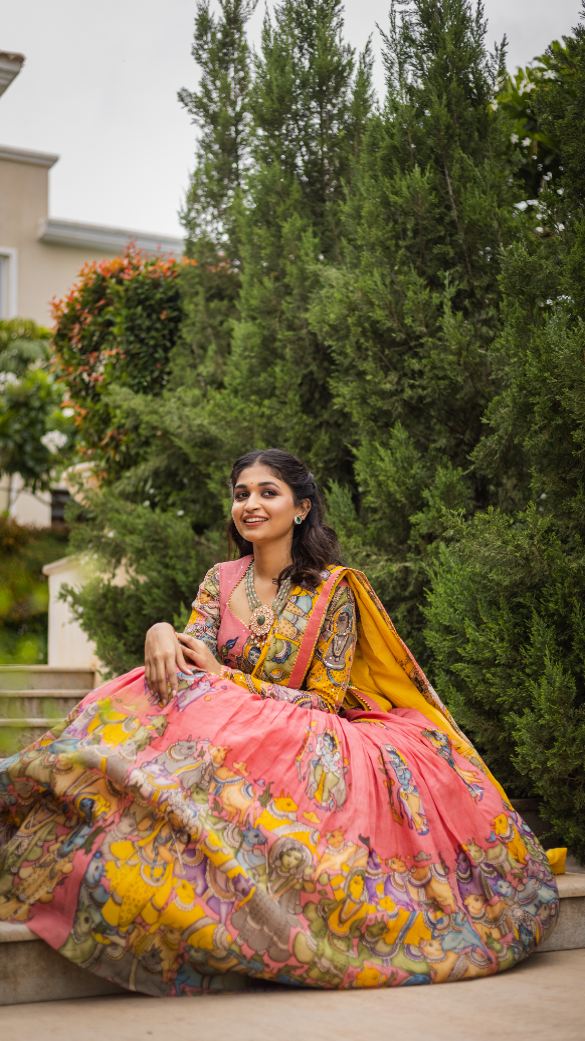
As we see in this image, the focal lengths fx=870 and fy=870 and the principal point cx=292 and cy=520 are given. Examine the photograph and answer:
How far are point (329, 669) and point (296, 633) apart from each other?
0.16m

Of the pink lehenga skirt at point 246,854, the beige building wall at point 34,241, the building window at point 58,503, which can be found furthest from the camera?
the beige building wall at point 34,241

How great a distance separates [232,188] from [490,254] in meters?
2.71

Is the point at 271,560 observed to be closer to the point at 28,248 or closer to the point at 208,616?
the point at 208,616

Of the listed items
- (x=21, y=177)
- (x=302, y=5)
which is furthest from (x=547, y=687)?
(x=21, y=177)

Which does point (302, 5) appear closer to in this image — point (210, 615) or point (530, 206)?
A: point (530, 206)

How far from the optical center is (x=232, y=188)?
629cm

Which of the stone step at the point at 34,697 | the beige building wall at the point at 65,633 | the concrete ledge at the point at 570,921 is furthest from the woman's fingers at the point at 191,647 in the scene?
the beige building wall at the point at 65,633

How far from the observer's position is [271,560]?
3098 mm

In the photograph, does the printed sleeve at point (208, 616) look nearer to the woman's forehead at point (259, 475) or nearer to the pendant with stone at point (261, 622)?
the pendant with stone at point (261, 622)

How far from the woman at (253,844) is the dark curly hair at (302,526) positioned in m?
0.52

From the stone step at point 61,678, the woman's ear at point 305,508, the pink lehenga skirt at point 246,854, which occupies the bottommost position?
the stone step at point 61,678

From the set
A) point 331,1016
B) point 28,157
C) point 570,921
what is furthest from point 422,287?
point 28,157

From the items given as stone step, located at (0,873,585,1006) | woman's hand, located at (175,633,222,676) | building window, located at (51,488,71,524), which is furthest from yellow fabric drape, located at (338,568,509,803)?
building window, located at (51,488,71,524)

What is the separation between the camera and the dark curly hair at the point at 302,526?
3072mm
